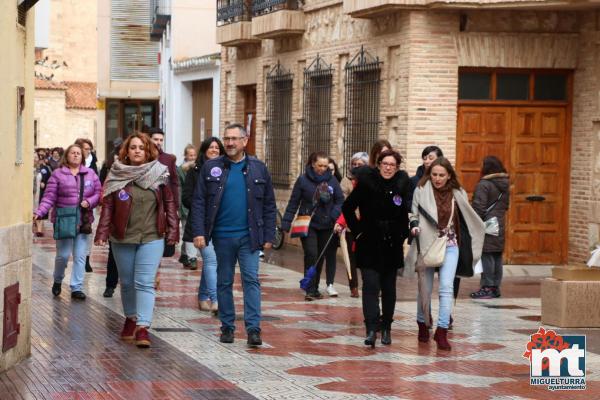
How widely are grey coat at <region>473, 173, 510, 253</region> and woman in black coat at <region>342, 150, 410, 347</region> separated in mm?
4656

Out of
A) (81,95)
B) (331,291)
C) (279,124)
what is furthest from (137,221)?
(81,95)

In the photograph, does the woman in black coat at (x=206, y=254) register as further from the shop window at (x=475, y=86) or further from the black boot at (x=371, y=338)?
the shop window at (x=475, y=86)

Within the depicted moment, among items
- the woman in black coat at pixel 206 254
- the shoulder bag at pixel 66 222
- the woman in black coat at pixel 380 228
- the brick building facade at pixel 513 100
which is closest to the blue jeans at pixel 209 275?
the woman in black coat at pixel 206 254

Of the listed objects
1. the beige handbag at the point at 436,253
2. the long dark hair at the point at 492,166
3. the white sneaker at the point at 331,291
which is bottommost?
the white sneaker at the point at 331,291

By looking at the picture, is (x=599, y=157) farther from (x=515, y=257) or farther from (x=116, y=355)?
(x=116, y=355)

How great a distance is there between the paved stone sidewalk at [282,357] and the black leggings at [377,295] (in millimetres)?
258

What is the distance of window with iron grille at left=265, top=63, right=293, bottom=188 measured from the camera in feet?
88.4

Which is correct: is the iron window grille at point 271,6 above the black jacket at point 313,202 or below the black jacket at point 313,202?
above

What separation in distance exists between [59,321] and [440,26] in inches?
348

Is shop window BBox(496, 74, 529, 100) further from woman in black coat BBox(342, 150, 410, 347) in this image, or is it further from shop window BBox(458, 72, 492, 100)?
woman in black coat BBox(342, 150, 410, 347)

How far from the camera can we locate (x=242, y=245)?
1211 centimetres

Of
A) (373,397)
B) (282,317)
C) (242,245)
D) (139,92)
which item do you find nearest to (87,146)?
(282,317)

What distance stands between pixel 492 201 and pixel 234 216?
5647mm

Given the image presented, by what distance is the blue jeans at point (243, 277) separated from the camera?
12039 millimetres
